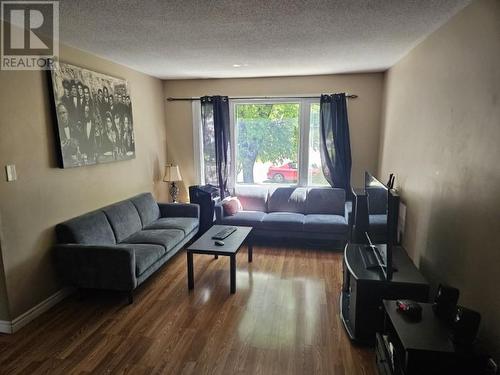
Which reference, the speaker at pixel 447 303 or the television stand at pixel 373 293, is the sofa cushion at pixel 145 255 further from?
the speaker at pixel 447 303

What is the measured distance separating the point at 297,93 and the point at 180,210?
244cm

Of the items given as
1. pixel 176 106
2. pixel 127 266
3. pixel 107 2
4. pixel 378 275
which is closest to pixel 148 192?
pixel 176 106

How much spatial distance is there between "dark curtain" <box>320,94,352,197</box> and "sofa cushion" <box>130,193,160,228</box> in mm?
2550

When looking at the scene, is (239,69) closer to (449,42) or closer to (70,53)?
(70,53)

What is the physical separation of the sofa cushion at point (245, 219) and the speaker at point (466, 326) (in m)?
2.87

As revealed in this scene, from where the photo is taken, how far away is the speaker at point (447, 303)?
1.81 m

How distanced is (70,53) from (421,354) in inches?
145

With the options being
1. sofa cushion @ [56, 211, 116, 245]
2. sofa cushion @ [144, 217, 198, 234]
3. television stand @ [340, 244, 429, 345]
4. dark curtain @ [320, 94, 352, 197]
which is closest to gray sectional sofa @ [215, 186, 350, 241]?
dark curtain @ [320, 94, 352, 197]

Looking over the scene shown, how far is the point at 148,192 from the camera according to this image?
14.8ft

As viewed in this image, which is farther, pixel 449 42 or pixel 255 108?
pixel 255 108

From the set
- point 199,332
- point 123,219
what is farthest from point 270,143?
point 199,332

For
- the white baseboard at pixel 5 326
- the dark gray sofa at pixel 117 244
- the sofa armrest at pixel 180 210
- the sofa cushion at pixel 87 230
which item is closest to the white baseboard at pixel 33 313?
the white baseboard at pixel 5 326

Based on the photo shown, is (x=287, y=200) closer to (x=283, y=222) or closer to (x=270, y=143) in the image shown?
(x=283, y=222)

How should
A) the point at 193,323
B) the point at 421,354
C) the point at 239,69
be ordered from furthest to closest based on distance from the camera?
the point at 239,69, the point at 193,323, the point at 421,354
